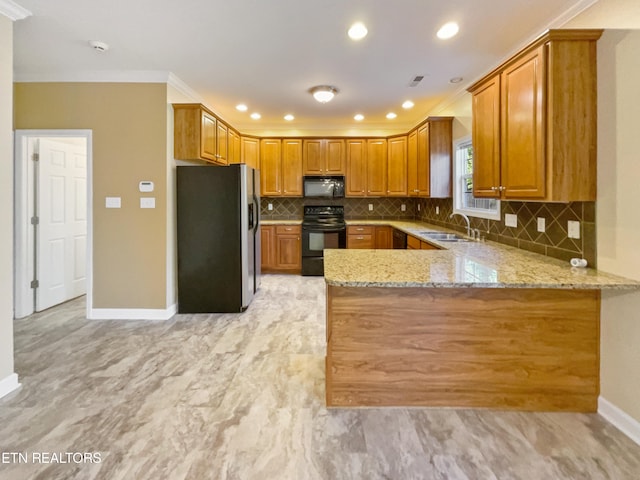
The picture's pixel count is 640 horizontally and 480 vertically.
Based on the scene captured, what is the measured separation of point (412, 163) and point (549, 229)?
2936 mm

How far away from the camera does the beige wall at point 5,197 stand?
229 cm

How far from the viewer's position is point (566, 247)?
241 centimetres

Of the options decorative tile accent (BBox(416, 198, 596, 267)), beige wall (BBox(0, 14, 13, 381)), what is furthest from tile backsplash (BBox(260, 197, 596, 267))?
beige wall (BBox(0, 14, 13, 381))

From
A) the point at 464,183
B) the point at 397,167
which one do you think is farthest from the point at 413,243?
the point at 397,167

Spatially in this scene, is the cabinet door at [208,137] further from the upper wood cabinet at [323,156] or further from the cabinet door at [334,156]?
the cabinet door at [334,156]

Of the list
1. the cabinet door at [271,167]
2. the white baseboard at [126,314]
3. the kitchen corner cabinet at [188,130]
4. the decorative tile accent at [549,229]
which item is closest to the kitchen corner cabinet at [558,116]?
the decorative tile accent at [549,229]

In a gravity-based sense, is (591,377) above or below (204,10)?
below

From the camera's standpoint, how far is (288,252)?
596 centimetres

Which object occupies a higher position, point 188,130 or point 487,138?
point 188,130

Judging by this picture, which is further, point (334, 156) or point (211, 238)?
point (334, 156)

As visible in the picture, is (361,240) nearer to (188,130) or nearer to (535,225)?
(188,130)

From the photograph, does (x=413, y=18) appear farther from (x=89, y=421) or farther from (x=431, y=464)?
(x=89, y=421)

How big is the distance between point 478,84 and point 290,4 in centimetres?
154

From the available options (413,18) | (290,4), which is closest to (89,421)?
(290,4)
